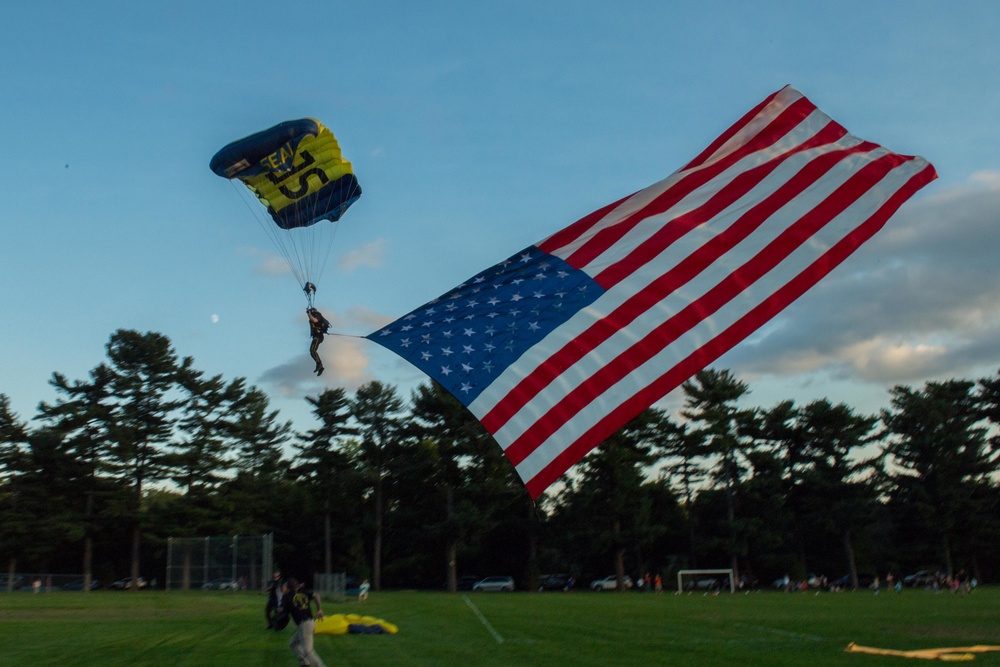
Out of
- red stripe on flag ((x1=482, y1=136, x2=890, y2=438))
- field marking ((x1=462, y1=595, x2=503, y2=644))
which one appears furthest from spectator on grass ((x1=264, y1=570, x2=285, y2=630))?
red stripe on flag ((x1=482, y1=136, x2=890, y2=438))

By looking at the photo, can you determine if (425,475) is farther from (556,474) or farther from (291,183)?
(556,474)

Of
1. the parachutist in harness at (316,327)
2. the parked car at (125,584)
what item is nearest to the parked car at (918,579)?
the parked car at (125,584)

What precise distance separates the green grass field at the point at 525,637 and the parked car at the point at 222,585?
1450cm

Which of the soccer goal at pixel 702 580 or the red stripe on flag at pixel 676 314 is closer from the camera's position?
the red stripe on flag at pixel 676 314

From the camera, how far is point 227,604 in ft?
103

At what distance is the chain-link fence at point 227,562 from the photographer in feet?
138

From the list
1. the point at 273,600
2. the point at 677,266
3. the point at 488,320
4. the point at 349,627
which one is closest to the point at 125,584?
the point at 273,600

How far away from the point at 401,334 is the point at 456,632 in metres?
13.0

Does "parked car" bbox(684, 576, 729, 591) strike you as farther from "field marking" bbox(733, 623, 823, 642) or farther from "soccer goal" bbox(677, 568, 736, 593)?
"field marking" bbox(733, 623, 823, 642)

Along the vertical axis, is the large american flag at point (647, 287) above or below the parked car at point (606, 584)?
above

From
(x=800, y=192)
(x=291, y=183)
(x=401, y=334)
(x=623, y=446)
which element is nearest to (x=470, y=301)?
(x=401, y=334)

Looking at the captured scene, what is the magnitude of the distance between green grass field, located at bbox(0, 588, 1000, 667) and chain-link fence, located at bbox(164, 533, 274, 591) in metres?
14.2

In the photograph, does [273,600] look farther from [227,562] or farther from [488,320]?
[227,562]

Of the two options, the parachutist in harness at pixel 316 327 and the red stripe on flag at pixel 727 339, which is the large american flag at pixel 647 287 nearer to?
the red stripe on flag at pixel 727 339
